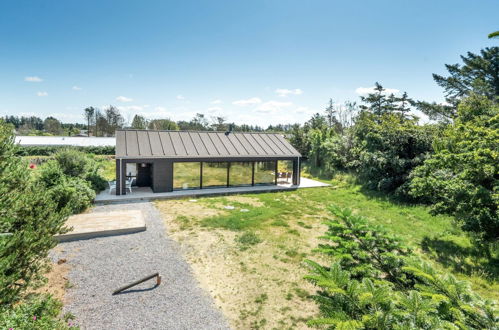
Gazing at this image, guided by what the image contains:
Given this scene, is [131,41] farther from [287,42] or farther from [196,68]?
[287,42]

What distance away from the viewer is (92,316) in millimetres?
4547

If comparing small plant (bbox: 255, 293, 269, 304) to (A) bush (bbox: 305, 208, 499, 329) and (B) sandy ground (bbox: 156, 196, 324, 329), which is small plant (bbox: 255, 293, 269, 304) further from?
(A) bush (bbox: 305, 208, 499, 329)

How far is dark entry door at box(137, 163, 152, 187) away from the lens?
1468 centimetres

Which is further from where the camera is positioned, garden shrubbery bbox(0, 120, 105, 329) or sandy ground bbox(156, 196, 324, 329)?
sandy ground bbox(156, 196, 324, 329)

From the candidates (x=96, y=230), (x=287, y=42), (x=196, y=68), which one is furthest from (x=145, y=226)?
(x=196, y=68)

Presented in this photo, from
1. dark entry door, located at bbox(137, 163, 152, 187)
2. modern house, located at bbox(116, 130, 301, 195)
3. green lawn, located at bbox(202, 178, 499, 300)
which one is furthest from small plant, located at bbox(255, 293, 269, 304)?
dark entry door, located at bbox(137, 163, 152, 187)

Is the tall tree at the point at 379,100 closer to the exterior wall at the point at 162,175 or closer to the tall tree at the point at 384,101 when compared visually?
the tall tree at the point at 384,101

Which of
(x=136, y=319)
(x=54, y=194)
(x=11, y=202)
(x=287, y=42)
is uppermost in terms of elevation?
(x=287, y=42)

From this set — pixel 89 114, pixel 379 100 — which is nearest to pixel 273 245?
pixel 379 100

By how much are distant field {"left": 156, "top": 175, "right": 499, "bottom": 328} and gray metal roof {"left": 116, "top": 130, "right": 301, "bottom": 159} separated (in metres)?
2.96

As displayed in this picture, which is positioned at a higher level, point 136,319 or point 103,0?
point 103,0

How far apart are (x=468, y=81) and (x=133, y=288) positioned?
31871 millimetres

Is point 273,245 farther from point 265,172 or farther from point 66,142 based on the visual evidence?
point 66,142

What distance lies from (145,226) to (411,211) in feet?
37.5
